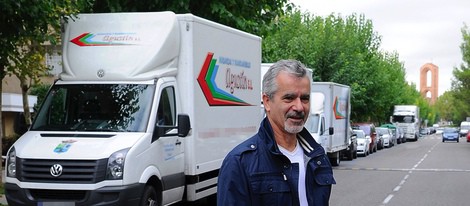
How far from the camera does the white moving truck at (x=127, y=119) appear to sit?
876cm

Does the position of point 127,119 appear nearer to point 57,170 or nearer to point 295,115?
point 57,170

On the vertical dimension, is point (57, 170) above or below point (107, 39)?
below

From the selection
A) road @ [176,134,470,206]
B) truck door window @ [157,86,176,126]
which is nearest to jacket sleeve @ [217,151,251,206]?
truck door window @ [157,86,176,126]

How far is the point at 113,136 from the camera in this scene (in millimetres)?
9148

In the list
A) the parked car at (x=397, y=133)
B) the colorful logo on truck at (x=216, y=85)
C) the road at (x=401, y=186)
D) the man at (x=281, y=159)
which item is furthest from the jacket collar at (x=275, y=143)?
the parked car at (x=397, y=133)

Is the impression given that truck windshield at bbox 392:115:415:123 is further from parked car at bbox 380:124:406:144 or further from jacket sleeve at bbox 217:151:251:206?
jacket sleeve at bbox 217:151:251:206

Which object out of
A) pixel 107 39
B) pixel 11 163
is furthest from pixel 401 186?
pixel 11 163

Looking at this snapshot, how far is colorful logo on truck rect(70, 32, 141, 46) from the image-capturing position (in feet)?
33.0

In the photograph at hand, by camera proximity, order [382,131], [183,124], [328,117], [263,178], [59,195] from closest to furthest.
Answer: [263,178], [59,195], [183,124], [328,117], [382,131]

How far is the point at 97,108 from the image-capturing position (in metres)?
9.83

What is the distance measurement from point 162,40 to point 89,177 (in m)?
2.39

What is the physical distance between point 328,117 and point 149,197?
16.9 metres

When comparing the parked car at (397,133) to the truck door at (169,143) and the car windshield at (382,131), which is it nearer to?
the car windshield at (382,131)

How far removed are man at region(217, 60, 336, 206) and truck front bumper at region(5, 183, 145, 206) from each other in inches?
227
